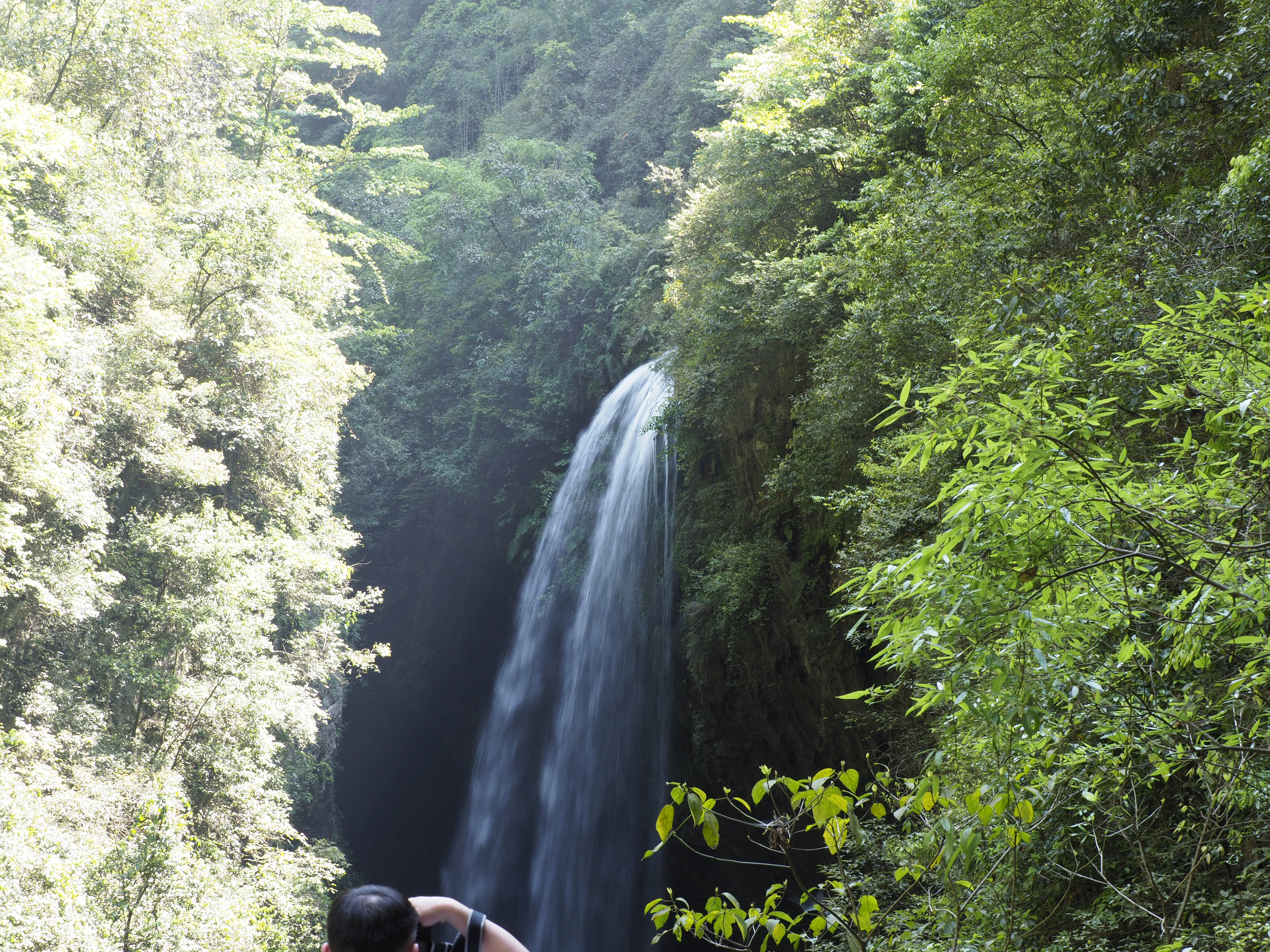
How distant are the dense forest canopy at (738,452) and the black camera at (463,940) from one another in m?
0.47

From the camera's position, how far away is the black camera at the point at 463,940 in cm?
175

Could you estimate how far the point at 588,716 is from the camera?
13969mm

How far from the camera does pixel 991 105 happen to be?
653 centimetres

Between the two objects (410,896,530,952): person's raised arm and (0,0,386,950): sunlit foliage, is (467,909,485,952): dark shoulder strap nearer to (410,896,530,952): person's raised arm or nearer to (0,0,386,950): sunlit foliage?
(410,896,530,952): person's raised arm

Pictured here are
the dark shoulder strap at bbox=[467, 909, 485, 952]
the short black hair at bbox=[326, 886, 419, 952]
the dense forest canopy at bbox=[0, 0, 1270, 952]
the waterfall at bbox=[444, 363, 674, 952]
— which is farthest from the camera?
the waterfall at bbox=[444, 363, 674, 952]

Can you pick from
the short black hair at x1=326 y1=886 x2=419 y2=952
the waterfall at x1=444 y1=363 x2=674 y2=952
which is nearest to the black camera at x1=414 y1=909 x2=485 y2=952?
the short black hair at x1=326 y1=886 x2=419 y2=952

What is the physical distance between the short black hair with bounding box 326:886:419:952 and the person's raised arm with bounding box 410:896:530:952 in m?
0.10

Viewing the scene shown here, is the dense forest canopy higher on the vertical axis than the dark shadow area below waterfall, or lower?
higher

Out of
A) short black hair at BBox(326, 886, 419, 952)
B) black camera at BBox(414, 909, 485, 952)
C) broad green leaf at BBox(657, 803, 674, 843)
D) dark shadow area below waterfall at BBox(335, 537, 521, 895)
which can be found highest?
broad green leaf at BBox(657, 803, 674, 843)

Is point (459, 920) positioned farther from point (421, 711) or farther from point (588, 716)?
point (421, 711)

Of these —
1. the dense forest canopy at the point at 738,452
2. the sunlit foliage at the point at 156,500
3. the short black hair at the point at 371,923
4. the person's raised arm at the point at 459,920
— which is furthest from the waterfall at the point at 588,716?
the short black hair at the point at 371,923

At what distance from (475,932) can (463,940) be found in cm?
5

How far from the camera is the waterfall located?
12867 millimetres

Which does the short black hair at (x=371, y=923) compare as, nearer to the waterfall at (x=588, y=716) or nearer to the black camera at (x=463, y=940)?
the black camera at (x=463, y=940)
